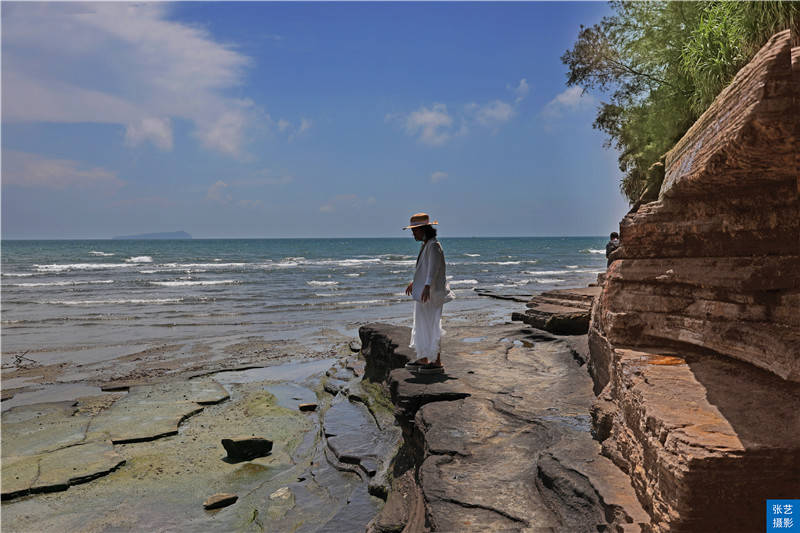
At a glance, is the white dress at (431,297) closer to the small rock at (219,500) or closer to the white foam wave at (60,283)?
the small rock at (219,500)

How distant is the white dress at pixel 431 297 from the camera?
6.13 metres

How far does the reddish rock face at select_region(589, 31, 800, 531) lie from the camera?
7.41ft

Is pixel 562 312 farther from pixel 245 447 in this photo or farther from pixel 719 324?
pixel 719 324

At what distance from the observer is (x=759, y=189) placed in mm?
2883

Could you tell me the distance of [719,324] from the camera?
3160 mm

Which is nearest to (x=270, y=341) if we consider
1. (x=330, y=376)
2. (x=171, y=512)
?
(x=330, y=376)

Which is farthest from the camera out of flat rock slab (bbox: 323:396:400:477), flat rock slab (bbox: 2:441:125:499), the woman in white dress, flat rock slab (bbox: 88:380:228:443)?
flat rock slab (bbox: 88:380:228:443)

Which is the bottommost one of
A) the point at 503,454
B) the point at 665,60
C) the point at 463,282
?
the point at 463,282

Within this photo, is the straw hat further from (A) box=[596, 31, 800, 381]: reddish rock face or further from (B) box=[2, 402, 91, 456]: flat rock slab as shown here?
(B) box=[2, 402, 91, 456]: flat rock slab

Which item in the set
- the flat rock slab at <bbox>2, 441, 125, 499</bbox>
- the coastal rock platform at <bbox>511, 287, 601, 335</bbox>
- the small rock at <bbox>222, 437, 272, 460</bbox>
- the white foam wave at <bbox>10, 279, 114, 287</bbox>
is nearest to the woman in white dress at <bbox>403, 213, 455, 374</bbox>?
the small rock at <bbox>222, 437, 272, 460</bbox>

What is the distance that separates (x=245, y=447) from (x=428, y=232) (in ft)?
10.5

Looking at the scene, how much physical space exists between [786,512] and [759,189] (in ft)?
5.32

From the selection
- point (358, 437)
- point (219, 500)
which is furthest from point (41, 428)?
point (358, 437)

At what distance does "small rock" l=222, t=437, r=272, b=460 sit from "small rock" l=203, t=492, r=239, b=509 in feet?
3.07
